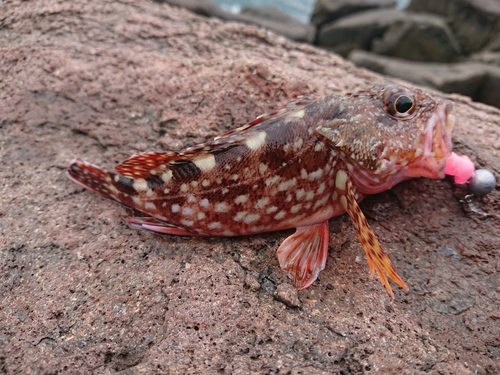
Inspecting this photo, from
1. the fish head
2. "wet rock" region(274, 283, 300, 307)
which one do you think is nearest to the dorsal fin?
the fish head

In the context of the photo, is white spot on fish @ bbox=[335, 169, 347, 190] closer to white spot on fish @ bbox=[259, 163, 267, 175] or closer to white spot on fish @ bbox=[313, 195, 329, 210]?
white spot on fish @ bbox=[313, 195, 329, 210]

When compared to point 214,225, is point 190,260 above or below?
below

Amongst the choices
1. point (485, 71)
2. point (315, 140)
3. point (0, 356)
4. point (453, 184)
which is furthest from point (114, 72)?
point (485, 71)

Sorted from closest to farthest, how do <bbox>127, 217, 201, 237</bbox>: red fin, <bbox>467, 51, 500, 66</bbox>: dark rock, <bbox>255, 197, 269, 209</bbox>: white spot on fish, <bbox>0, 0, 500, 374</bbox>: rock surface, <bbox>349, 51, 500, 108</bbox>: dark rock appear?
<bbox>0, 0, 500, 374</bbox>: rock surface
<bbox>255, 197, 269, 209</bbox>: white spot on fish
<bbox>127, 217, 201, 237</bbox>: red fin
<bbox>349, 51, 500, 108</bbox>: dark rock
<bbox>467, 51, 500, 66</bbox>: dark rock

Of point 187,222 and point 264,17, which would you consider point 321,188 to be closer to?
point 187,222

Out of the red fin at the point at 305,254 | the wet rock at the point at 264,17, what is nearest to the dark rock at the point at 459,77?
the wet rock at the point at 264,17

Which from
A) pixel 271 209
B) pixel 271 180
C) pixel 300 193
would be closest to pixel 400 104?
pixel 300 193
